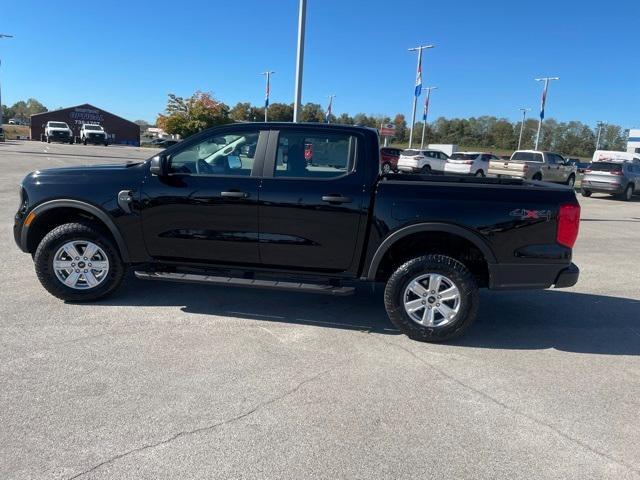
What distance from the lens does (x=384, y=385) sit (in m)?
3.72

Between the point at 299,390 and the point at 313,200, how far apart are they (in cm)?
173

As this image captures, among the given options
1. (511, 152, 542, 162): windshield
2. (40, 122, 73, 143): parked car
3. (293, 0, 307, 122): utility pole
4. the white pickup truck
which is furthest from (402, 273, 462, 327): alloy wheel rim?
(40, 122, 73, 143): parked car

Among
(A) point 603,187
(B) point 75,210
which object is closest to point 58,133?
(A) point 603,187

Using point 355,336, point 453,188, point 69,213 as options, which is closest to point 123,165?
point 69,213

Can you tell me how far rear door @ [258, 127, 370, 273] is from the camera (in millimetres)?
4586

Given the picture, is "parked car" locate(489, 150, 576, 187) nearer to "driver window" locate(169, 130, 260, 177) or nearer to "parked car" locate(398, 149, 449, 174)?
"parked car" locate(398, 149, 449, 174)

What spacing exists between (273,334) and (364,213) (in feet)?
4.43

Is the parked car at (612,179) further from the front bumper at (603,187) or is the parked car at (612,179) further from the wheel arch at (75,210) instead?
the wheel arch at (75,210)

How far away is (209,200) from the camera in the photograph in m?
4.75

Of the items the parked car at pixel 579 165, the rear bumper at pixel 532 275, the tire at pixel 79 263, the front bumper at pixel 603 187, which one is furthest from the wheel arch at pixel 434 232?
the parked car at pixel 579 165

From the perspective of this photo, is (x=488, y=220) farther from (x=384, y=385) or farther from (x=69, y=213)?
(x=69, y=213)

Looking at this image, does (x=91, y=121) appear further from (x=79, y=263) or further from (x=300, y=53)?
(x=79, y=263)

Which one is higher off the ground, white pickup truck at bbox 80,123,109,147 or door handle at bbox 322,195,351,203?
white pickup truck at bbox 80,123,109,147

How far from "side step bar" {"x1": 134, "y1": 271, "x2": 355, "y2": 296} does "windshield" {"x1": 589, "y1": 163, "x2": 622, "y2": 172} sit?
20.8m
